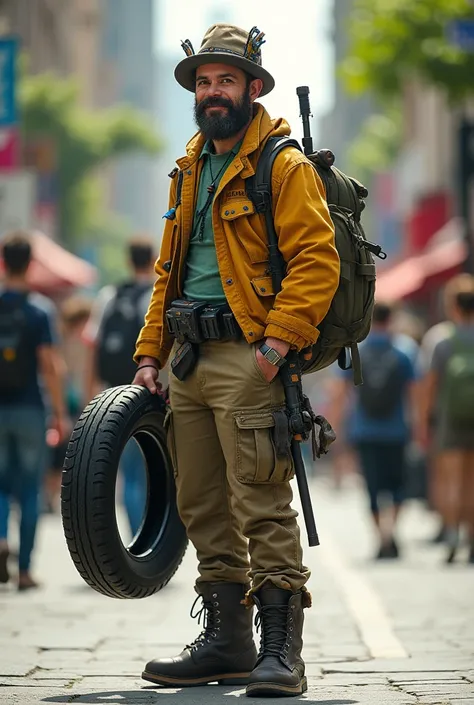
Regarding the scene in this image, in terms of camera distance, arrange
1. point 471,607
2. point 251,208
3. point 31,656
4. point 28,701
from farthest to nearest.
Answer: point 471,607, point 31,656, point 251,208, point 28,701

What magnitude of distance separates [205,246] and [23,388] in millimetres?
3755

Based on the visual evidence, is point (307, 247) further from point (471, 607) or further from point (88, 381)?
point (88, 381)

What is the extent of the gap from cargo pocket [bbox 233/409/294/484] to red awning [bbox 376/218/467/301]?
1424 centimetres

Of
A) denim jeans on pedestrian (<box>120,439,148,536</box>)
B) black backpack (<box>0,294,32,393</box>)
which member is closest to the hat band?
black backpack (<box>0,294,32,393</box>)

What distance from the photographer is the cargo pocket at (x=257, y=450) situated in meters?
5.45

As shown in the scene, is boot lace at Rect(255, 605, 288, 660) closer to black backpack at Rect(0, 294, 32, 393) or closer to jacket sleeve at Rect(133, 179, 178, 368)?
jacket sleeve at Rect(133, 179, 178, 368)

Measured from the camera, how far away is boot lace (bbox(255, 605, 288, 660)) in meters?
5.39

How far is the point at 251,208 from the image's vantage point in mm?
5492

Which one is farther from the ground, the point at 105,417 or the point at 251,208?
the point at 251,208

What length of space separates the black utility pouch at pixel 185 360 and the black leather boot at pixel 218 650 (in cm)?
72

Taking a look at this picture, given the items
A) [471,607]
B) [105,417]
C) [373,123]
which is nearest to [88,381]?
[471,607]

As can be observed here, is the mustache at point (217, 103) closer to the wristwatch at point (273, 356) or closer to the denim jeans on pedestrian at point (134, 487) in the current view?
the wristwatch at point (273, 356)

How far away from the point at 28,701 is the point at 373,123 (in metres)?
61.7

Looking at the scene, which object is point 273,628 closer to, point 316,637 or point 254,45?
point 316,637
